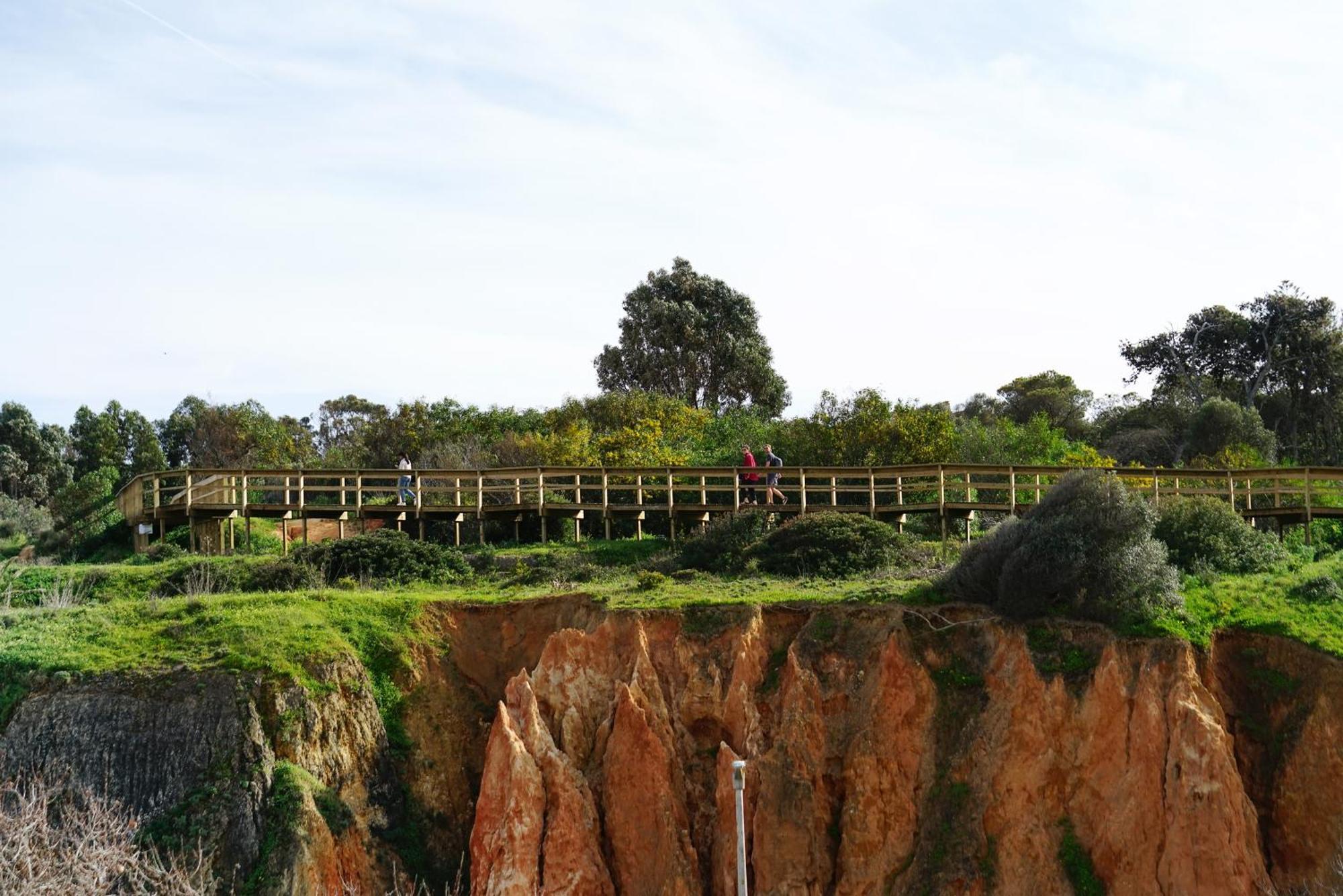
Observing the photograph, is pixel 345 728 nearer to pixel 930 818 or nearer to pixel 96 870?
pixel 96 870

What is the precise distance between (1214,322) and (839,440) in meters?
23.6

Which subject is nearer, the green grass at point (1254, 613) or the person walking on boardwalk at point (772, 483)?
the green grass at point (1254, 613)

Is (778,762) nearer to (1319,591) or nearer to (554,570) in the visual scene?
(554,570)

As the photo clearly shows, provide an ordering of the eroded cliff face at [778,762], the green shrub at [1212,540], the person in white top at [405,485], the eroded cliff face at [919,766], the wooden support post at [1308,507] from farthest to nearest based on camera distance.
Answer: the person in white top at [405,485] < the wooden support post at [1308,507] < the green shrub at [1212,540] < the eroded cliff face at [778,762] < the eroded cliff face at [919,766]

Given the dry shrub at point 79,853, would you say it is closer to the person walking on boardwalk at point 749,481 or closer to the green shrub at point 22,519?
the person walking on boardwalk at point 749,481

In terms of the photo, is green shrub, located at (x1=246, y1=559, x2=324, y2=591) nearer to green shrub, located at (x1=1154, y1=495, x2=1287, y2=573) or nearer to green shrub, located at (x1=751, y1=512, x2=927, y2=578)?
green shrub, located at (x1=751, y1=512, x2=927, y2=578)

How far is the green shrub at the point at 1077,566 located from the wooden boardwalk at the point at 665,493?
6629 millimetres

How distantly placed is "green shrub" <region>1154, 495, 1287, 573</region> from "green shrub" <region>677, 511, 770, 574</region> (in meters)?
8.34

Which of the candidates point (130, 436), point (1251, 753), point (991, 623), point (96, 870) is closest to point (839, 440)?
point (991, 623)

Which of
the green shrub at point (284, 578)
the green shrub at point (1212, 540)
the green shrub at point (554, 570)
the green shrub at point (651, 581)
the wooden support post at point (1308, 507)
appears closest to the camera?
the green shrub at point (1212, 540)

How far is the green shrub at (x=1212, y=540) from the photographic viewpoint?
31.7m

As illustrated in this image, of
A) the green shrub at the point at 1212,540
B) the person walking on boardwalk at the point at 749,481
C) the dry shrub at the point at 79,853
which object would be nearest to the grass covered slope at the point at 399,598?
the green shrub at the point at 1212,540

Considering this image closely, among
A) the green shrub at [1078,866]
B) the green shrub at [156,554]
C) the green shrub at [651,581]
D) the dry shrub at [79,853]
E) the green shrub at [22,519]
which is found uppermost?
the green shrub at [22,519]

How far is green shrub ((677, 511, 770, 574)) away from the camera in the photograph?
34531 mm
